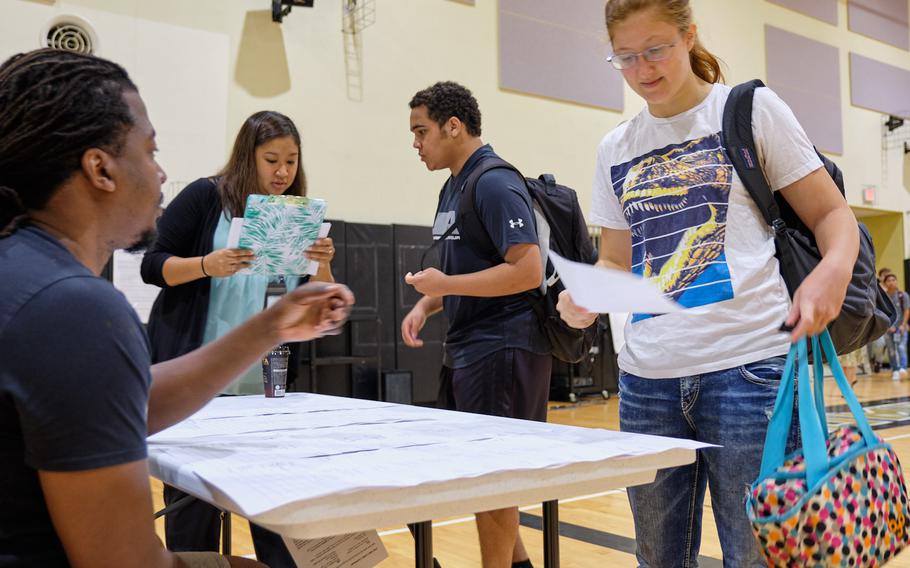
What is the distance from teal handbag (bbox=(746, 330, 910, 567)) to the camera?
1062 mm

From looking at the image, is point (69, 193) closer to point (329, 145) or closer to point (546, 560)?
point (546, 560)

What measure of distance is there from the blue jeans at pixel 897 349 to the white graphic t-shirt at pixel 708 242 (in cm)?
1149

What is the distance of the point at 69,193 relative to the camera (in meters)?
1.04

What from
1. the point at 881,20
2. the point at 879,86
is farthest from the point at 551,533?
the point at 881,20

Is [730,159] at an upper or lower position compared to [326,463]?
upper

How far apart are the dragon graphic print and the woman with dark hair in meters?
1.17


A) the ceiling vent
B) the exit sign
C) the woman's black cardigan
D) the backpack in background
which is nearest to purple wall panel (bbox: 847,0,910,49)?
the exit sign

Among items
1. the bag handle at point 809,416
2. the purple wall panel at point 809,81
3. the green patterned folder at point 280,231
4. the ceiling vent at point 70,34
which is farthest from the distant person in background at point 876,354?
the bag handle at point 809,416

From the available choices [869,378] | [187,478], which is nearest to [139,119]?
[187,478]

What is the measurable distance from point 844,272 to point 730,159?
305 mm

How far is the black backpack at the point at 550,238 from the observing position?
2377 millimetres

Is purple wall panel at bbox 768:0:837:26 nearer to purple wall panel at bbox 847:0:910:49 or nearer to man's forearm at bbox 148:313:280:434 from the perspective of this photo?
purple wall panel at bbox 847:0:910:49

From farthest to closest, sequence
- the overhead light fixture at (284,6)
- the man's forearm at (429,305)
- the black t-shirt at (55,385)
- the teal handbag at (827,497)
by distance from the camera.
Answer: the overhead light fixture at (284,6), the man's forearm at (429,305), the teal handbag at (827,497), the black t-shirt at (55,385)

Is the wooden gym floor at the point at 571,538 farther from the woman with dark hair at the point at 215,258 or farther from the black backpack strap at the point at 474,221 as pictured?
the black backpack strap at the point at 474,221
